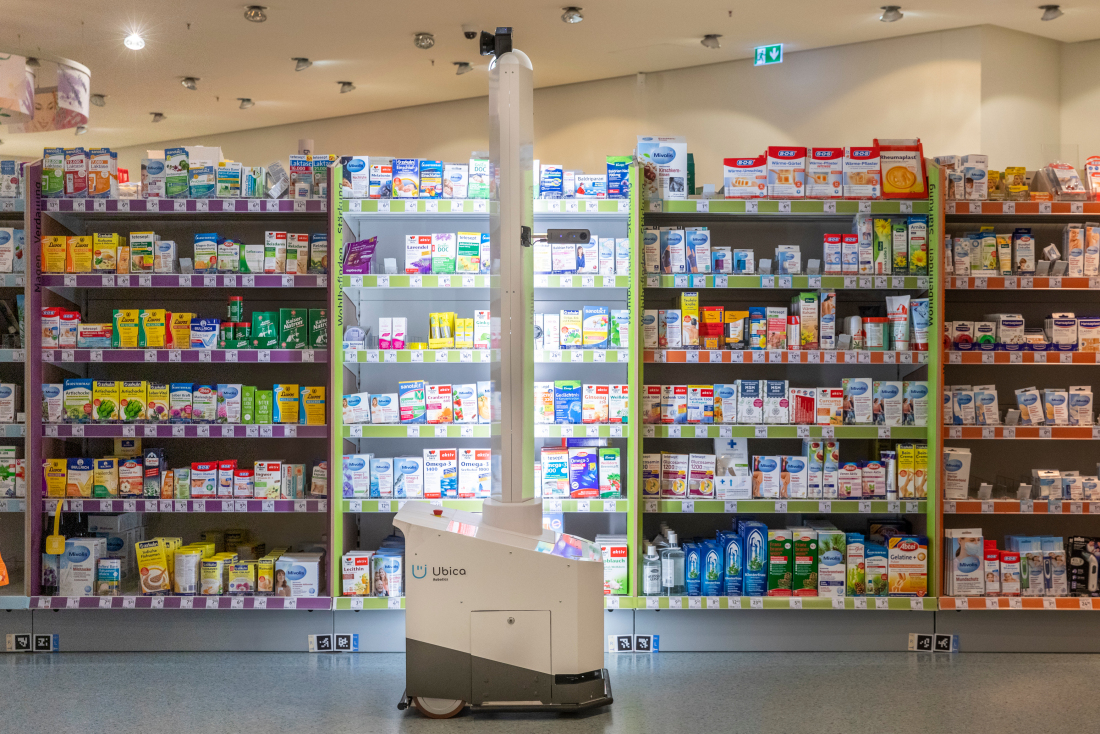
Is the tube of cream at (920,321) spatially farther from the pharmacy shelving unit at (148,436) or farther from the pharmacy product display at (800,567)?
the pharmacy shelving unit at (148,436)

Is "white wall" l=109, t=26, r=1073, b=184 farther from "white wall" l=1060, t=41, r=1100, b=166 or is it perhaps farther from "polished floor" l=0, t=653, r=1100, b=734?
"polished floor" l=0, t=653, r=1100, b=734

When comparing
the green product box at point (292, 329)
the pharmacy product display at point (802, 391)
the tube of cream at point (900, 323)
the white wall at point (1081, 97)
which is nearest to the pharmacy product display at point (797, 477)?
the pharmacy product display at point (802, 391)

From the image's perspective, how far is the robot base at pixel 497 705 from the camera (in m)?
3.63

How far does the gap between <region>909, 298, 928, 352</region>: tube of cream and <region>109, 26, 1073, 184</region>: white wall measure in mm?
2083

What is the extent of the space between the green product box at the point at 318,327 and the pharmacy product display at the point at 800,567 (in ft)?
6.80

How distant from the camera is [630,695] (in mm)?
3895

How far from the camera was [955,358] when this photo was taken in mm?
4539

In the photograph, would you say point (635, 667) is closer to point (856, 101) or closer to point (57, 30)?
point (856, 101)

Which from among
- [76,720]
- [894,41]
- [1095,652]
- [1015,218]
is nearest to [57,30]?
[76,720]

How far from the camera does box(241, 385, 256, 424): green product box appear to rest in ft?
14.9

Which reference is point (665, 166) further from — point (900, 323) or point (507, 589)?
point (507, 589)

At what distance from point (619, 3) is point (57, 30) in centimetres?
401

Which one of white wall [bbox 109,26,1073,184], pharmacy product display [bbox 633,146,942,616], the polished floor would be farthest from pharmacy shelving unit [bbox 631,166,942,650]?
white wall [bbox 109,26,1073,184]

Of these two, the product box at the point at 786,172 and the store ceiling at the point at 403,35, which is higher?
the store ceiling at the point at 403,35
